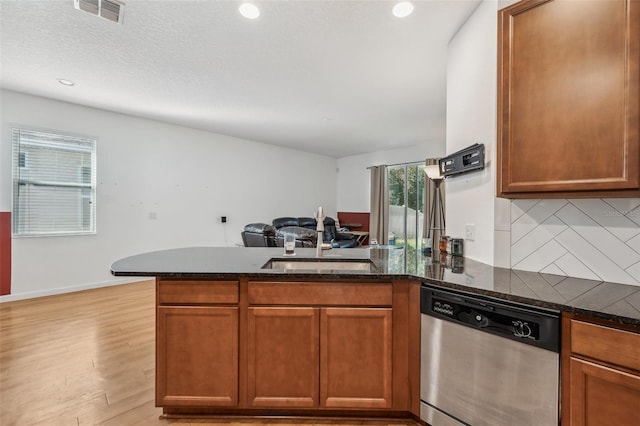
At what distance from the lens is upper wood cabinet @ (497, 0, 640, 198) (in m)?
1.19

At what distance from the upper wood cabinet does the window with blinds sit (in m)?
5.23

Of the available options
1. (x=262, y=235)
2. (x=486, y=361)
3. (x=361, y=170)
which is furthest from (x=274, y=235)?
(x=361, y=170)

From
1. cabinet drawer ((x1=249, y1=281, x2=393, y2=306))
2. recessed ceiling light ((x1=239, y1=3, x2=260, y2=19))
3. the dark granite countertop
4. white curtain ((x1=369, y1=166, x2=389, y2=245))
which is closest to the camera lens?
the dark granite countertop

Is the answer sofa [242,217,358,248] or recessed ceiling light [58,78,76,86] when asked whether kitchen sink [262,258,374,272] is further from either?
recessed ceiling light [58,78,76,86]

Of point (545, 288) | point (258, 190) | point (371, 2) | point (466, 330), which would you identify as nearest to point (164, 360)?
point (466, 330)

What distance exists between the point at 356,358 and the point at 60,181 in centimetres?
475

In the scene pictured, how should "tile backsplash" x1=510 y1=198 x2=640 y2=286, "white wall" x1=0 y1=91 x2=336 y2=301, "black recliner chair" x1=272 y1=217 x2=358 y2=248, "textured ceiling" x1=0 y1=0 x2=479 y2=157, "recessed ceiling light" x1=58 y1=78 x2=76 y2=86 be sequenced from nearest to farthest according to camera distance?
"tile backsplash" x1=510 y1=198 x2=640 y2=286 → "textured ceiling" x1=0 y1=0 x2=479 y2=157 → "recessed ceiling light" x1=58 y1=78 x2=76 y2=86 → "white wall" x1=0 y1=91 x2=336 y2=301 → "black recliner chair" x1=272 y1=217 x2=358 y2=248

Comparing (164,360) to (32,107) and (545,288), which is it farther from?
(32,107)

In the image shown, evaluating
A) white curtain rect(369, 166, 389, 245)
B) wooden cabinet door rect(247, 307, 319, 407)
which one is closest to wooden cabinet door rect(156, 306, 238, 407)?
wooden cabinet door rect(247, 307, 319, 407)

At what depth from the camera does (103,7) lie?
7.11 feet

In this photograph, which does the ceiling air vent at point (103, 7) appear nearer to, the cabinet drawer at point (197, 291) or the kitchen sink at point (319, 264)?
the cabinet drawer at point (197, 291)

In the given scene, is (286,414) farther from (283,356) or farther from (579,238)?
(579,238)

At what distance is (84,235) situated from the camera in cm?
446

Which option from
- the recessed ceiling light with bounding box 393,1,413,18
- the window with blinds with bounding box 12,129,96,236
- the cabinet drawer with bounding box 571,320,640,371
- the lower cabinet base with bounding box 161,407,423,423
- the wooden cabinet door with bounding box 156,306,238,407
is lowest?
the lower cabinet base with bounding box 161,407,423,423
